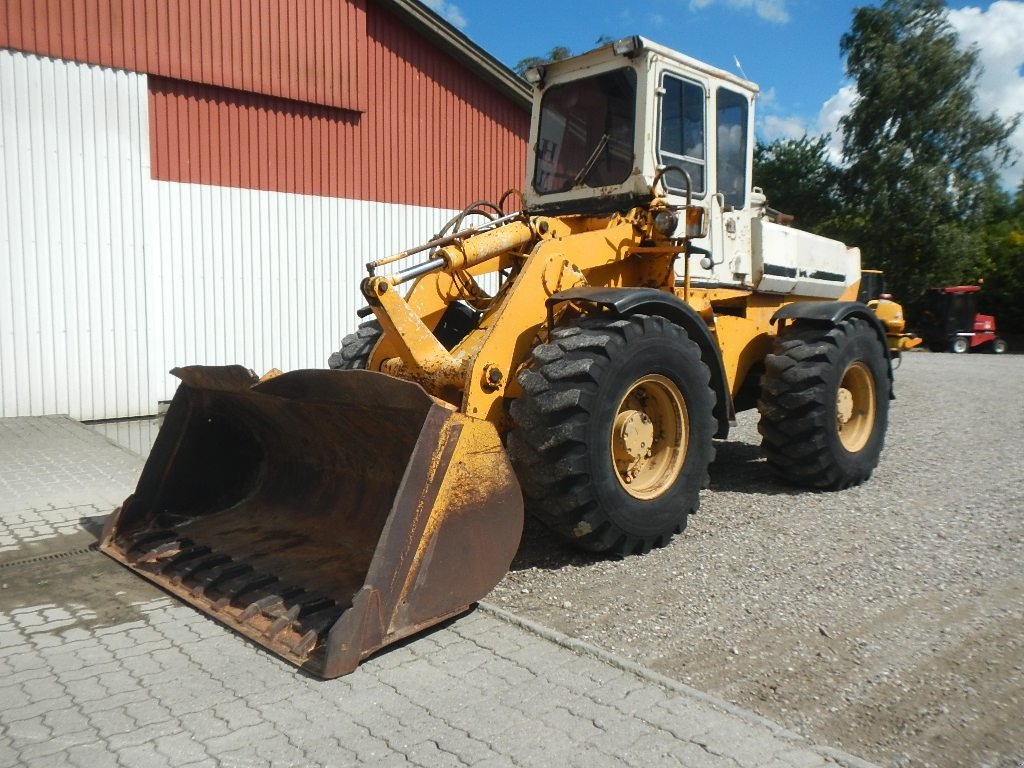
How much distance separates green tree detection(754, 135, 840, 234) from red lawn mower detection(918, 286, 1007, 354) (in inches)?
193

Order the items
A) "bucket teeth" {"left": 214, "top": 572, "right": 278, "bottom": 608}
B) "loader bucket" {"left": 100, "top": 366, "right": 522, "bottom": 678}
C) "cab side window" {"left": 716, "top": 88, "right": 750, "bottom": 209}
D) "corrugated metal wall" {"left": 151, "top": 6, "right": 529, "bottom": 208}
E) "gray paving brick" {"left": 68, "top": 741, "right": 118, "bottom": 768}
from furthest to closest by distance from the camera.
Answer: "corrugated metal wall" {"left": 151, "top": 6, "right": 529, "bottom": 208}, "cab side window" {"left": 716, "top": 88, "right": 750, "bottom": 209}, "bucket teeth" {"left": 214, "top": 572, "right": 278, "bottom": 608}, "loader bucket" {"left": 100, "top": 366, "right": 522, "bottom": 678}, "gray paving brick" {"left": 68, "top": 741, "right": 118, "bottom": 768}

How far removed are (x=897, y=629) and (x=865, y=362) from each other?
330cm

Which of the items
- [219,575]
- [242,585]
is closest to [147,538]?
[219,575]

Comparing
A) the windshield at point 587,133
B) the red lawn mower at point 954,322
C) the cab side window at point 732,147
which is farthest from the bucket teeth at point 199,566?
the red lawn mower at point 954,322

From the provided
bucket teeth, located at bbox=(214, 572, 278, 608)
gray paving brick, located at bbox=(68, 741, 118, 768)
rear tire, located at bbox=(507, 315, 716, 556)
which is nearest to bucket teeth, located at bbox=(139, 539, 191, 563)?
bucket teeth, located at bbox=(214, 572, 278, 608)

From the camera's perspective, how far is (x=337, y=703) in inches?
129

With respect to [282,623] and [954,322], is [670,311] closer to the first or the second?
[282,623]

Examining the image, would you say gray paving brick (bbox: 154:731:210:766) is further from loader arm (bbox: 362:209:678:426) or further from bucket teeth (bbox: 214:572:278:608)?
loader arm (bbox: 362:209:678:426)

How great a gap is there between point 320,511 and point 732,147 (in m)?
3.99

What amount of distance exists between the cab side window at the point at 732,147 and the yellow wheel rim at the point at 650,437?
2034mm

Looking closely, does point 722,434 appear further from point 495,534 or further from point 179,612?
point 179,612

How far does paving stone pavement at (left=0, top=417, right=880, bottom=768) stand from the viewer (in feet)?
9.63

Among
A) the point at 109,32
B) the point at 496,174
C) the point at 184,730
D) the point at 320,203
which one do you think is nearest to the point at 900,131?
the point at 496,174

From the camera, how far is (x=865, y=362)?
22.8 feet
